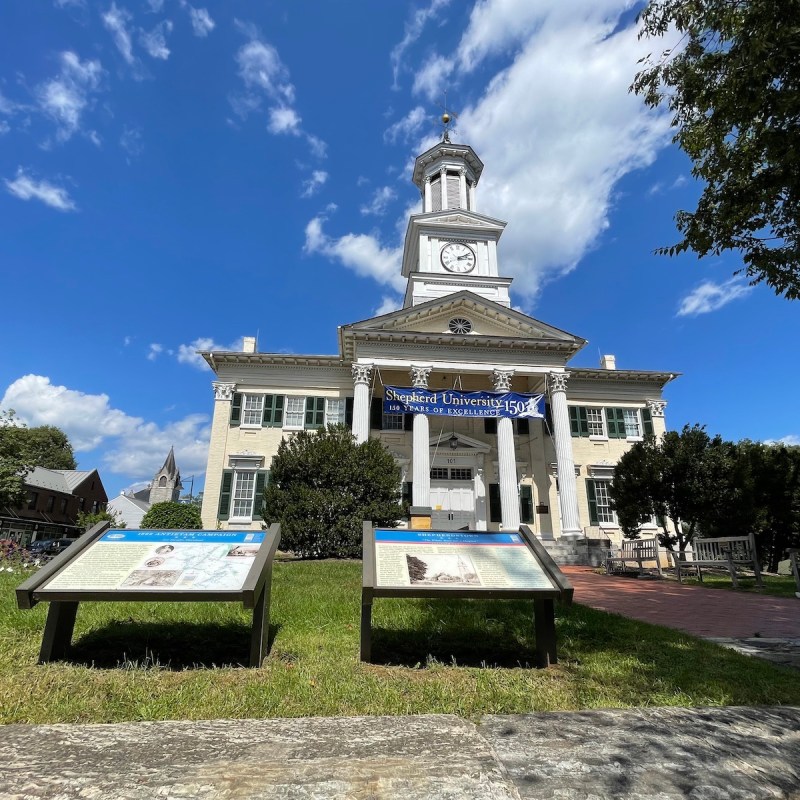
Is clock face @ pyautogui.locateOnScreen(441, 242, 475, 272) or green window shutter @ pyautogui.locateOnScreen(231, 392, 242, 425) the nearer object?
green window shutter @ pyautogui.locateOnScreen(231, 392, 242, 425)

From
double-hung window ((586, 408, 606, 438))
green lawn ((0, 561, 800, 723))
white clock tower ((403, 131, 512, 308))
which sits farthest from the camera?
white clock tower ((403, 131, 512, 308))

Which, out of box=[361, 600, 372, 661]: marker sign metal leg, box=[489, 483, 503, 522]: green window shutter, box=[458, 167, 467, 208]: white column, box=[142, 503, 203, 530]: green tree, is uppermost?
box=[458, 167, 467, 208]: white column

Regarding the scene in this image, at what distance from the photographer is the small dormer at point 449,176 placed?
30375 millimetres

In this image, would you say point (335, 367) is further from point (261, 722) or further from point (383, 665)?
point (261, 722)

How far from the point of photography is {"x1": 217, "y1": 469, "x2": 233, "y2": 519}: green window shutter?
2297 cm

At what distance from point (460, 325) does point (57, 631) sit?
2092 centimetres

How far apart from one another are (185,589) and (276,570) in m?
7.01

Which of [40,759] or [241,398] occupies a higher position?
[241,398]

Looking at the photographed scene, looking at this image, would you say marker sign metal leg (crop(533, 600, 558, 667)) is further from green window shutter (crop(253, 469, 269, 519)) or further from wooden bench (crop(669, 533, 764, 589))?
green window shutter (crop(253, 469, 269, 519))

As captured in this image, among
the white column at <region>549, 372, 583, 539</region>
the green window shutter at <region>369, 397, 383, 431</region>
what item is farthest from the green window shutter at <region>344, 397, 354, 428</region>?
the white column at <region>549, 372, 583, 539</region>

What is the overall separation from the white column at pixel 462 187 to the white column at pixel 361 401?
13.5 m

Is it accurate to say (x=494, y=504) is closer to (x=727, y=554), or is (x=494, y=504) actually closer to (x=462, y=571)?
(x=727, y=554)

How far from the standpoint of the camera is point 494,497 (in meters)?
24.1

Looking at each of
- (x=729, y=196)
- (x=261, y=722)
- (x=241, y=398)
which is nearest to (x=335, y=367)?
(x=241, y=398)
